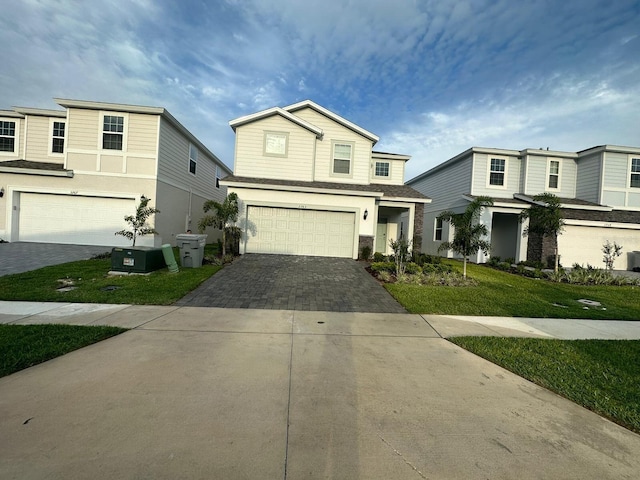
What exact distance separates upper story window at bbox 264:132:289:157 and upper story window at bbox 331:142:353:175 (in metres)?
2.66

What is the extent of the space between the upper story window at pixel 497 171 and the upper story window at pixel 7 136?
86.3 ft

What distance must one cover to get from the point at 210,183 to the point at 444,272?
17197 millimetres

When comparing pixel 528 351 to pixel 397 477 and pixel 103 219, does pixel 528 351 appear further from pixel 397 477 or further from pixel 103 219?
pixel 103 219

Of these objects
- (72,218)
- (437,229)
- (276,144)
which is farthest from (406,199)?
(72,218)

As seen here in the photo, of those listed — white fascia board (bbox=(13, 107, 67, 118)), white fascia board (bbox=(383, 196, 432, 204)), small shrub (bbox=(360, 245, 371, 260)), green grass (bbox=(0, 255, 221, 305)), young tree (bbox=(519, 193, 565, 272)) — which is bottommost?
green grass (bbox=(0, 255, 221, 305))

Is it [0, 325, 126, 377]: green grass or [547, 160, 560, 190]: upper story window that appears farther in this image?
[547, 160, 560, 190]: upper story window

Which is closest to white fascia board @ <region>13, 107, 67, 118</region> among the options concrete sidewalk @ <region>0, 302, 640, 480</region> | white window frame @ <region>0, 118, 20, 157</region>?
white window frame @ <region>0, 118, 20, 157</region>

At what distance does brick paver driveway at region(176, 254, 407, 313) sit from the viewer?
20.8 feet

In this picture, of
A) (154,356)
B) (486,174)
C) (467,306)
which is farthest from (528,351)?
(486,174)

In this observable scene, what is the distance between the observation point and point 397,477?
2.01 m

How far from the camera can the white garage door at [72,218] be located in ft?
44.0

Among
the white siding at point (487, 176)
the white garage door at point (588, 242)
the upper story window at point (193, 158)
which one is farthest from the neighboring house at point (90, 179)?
the white garage door at point (588, 242)

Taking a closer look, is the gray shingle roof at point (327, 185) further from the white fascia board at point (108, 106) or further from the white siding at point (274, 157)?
the white fascia board at point (108, 106)

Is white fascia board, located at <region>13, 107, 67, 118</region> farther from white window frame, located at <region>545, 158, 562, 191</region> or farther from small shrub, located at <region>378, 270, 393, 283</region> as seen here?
white window frame, located at <region>545, 158, 562, 191</region>
